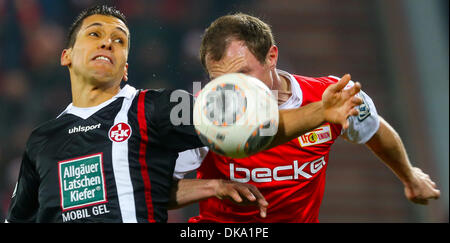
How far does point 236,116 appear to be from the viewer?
226 centimetres

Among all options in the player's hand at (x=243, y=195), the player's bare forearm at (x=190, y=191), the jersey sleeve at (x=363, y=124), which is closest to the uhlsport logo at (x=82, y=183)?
the player's bare forearm at (x=190, y=191)

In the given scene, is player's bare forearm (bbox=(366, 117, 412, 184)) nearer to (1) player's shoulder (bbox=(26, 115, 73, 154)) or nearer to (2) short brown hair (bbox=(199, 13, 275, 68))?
(2) short brown hair (bbox=(199, 13, 275, 68))

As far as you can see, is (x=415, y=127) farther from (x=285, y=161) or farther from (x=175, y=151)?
(x=175, y=151)

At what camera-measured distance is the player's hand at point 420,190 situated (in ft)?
11.0

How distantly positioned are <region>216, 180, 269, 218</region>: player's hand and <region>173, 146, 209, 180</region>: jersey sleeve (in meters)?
0.35

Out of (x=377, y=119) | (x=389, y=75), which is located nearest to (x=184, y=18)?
(x=389, y=75)

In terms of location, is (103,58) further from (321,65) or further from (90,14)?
(321,65)

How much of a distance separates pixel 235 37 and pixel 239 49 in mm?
91

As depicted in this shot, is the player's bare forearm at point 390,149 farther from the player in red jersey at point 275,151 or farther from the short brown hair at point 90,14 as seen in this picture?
the short brown hair at point 90,14

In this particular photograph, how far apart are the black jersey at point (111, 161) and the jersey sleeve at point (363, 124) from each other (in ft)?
2.98

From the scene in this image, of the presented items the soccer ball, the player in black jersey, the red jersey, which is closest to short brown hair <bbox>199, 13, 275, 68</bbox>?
the red jersey
